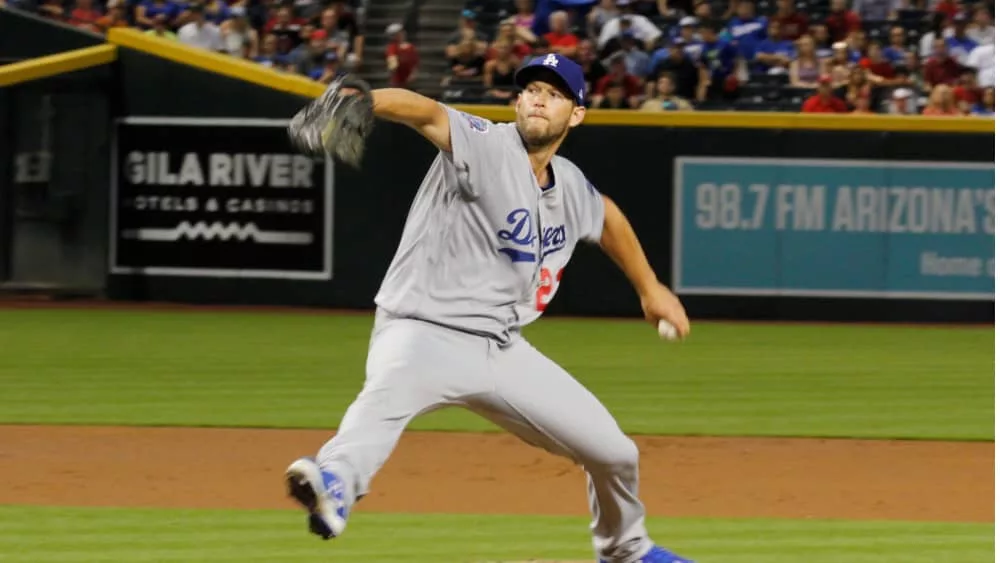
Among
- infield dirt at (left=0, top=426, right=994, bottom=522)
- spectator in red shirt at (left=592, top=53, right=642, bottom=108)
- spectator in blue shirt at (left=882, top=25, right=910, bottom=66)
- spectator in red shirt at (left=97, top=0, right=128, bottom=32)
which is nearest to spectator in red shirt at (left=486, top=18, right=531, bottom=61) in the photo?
spectator in red shirt at (left=592, top=53, right=642, bottom=108)

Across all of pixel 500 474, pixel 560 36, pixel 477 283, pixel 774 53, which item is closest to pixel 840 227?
pixel 774 53

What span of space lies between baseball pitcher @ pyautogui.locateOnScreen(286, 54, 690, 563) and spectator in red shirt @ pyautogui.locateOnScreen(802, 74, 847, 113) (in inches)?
422

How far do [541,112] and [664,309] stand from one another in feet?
2.68

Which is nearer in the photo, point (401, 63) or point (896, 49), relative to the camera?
point (896, 49)

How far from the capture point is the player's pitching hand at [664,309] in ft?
18.9

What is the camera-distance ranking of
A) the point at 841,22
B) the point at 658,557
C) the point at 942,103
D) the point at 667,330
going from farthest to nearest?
the point at 841,22 < the point at 942,103 < the point at 658,557 < the point at 667,330

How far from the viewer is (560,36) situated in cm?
1731

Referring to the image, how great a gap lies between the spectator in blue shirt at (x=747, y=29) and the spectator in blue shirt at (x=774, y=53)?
59mm

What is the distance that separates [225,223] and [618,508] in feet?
37.1

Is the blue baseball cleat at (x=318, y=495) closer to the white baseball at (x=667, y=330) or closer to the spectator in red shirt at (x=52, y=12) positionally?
the white baseball at (x=667, y=330)

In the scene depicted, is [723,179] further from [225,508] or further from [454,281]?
[454,281]

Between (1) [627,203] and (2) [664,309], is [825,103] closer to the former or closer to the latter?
(1) [627,203]

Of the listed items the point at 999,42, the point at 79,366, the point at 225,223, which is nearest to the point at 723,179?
the point at 225,223

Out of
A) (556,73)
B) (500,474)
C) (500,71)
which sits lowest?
(500,474)
